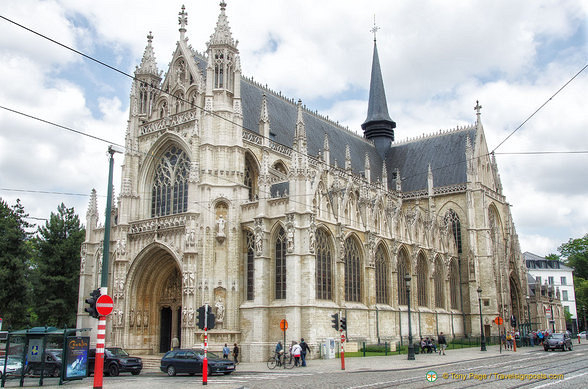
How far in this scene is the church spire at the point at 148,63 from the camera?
3878cm

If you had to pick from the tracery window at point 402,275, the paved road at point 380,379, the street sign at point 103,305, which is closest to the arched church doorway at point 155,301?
the paved road at point 380,379

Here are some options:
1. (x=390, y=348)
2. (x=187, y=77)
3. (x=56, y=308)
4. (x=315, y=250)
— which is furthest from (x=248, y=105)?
(x=56, y=308)

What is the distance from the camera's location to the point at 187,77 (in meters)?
36.8

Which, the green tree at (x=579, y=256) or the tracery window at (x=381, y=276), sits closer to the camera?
the tracery window at (x=381, y=276)

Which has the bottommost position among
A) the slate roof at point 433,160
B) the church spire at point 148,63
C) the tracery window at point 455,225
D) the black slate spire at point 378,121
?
the tracery window at point 455,225

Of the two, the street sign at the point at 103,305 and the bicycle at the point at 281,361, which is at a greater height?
the street sign at the point at 103,305

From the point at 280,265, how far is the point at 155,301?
9220mm

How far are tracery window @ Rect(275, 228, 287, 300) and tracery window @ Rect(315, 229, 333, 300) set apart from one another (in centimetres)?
198

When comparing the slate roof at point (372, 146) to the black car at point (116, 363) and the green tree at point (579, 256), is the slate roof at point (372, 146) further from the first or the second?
the green tree at point (579, 256)

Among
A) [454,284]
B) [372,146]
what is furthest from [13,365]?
[372,146]

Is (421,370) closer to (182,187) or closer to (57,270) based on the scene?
(182,187)

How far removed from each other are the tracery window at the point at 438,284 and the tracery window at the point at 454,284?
1.56m

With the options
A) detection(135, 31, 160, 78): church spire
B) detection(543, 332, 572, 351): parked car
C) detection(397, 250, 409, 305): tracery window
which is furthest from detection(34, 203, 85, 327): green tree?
detection(543, 332, 572, 351): parked car

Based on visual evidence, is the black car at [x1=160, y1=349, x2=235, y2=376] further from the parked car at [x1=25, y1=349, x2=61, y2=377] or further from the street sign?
the street sign
